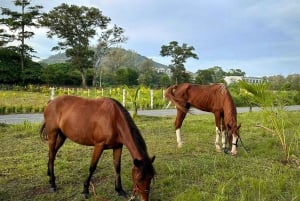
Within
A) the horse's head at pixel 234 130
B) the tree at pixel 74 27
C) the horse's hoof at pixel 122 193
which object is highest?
the tree at pixel 74 27

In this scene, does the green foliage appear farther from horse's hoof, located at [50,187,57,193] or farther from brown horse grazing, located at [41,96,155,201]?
horse's hoof, located at [50,187,57,193]

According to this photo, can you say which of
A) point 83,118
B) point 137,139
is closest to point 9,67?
point 83,118

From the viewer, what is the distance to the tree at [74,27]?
166ft

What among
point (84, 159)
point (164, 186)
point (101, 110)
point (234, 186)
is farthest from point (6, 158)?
point (234, 186)

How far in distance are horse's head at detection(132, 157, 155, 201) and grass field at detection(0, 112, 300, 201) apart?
797 millimetres

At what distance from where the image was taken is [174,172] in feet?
21.4

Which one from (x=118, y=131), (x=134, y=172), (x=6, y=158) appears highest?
(x=118, y=131)

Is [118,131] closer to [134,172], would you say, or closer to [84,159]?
[134,172]

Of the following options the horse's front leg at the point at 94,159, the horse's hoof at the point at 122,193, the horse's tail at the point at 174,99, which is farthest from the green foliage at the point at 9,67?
the horse's hoof at the point at 122,193

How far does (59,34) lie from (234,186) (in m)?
49.8

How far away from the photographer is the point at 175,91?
34.7 feet

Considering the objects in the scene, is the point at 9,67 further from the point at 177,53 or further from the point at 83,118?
the point at 83,118

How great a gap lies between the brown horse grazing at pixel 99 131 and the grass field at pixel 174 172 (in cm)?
52

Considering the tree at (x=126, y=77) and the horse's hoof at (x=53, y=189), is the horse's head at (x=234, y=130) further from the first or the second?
the tree at (x=126, y=77)
